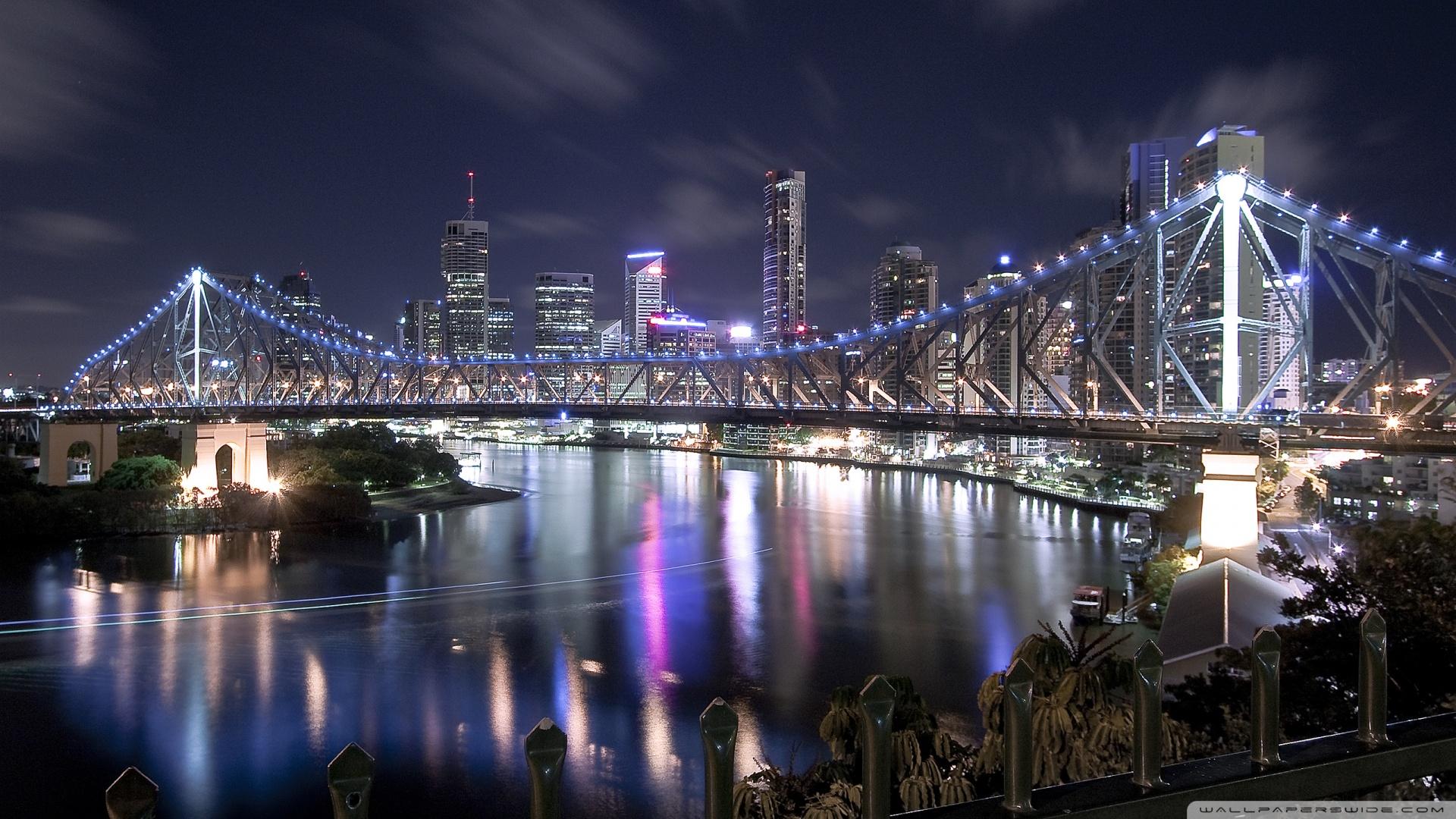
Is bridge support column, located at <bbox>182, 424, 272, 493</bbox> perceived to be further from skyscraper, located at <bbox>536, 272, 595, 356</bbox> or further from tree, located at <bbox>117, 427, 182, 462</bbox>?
skyscraper, located at <bbox>536, 272, 595, 356</bbox>

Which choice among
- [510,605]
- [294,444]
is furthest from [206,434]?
[510,605]

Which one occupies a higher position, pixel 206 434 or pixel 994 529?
pixel 206 434

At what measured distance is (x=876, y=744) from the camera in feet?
5.27

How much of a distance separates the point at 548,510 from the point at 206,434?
462 inches

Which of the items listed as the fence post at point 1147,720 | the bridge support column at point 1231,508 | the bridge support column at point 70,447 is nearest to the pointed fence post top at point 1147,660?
the fence post at point 1147,720

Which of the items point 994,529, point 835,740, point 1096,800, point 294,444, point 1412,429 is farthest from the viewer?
point 294,444

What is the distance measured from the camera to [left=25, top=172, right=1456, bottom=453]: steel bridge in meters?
17.2

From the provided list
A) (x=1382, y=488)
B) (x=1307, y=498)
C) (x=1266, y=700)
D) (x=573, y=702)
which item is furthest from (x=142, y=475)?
(x=1382, y=488)

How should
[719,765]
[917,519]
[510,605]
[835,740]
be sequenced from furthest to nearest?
[917,519] → [510,605] → [835,740] → [719,765]

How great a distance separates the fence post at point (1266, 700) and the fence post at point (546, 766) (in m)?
1.43

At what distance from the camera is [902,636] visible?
16062mm

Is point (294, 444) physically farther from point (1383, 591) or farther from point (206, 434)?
point (1383, 591)

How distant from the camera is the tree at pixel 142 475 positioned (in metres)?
→ 27.3

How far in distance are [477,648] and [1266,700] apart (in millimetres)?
14803
